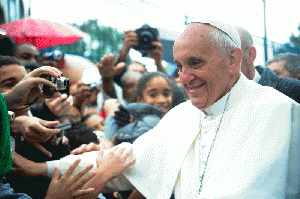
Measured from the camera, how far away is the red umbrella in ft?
18.3

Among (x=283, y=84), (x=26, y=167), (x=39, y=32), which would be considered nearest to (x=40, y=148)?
(x=26, y=167)

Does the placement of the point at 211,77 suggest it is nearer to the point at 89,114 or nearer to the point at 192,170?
the point at 192,170

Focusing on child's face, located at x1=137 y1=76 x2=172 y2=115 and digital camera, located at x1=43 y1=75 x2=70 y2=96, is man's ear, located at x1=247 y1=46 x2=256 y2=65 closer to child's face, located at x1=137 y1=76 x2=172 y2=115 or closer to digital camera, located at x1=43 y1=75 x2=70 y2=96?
child's face, located at x1=137 y1=76 x2=172 y2=115

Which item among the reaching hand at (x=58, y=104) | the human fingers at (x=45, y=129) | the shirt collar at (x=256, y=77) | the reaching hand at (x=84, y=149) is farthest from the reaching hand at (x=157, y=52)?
the human fingers at (x=45, y=129)

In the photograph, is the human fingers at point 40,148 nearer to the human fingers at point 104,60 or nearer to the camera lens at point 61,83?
the camera lens at point 61,83

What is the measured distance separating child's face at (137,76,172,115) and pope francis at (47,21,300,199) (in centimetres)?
148

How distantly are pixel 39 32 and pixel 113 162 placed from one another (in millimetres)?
3523

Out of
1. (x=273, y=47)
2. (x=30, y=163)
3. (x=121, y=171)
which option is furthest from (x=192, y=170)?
(x=273, y=47)

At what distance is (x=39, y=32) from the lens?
224 inches

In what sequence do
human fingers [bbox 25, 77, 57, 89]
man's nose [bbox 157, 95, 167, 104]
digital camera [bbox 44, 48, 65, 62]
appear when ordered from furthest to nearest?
digital camera [bbox 44, 48, 65, 62], man's nose [bbox 157, 95, 167, 104], human fingers [bbox 25, 77, 57, 89]

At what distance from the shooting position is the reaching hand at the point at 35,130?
2703mm

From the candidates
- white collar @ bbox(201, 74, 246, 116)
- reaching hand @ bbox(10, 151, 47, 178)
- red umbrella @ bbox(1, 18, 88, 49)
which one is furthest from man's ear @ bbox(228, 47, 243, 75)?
red umbrella @ bbox(1, 18, 88, 49)

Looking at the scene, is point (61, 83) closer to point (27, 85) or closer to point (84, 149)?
point (27, 85)

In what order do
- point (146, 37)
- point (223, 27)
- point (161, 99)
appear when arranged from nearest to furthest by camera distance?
point (223, 27), point (161, 99), point (146, 37)
